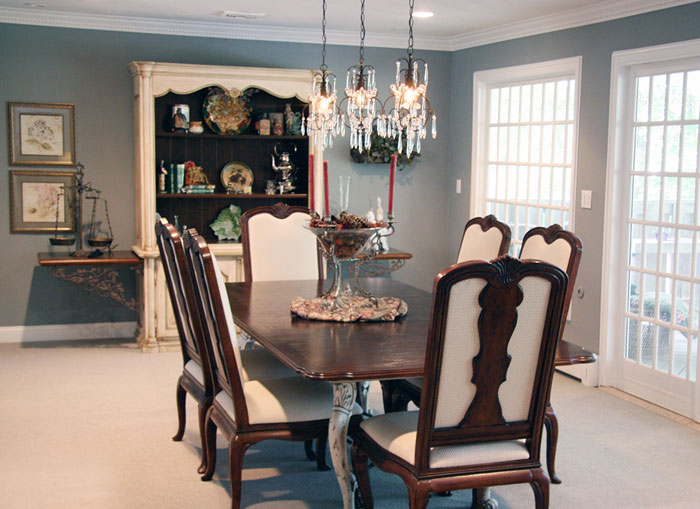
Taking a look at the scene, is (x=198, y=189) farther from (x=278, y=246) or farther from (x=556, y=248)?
(x=556, y=248)

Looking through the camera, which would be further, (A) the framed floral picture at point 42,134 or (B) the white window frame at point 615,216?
(A) the framed floral picture at point 42,134

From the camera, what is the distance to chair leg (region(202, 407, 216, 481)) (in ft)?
10.7

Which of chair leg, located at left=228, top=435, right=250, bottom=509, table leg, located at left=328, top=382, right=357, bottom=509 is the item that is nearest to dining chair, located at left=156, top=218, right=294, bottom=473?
chair leg, located at left=228, top=435, right=250, bottom=509

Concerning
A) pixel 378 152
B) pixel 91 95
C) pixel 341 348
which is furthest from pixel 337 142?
pixel 341 348

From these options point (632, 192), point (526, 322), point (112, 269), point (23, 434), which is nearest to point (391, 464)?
point (526, 322)

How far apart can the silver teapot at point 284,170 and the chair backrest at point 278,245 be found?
1520 millimetres

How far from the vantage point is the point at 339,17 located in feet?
18.3

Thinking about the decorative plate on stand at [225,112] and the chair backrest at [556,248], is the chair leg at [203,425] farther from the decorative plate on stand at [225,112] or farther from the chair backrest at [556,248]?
the decorative plate on stand at [225,112]

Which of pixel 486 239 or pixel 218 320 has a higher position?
pixel 486 239

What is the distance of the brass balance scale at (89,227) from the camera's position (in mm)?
5723

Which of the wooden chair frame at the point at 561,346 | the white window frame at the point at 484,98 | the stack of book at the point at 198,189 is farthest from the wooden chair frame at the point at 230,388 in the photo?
the white window frame at the point at 484,98

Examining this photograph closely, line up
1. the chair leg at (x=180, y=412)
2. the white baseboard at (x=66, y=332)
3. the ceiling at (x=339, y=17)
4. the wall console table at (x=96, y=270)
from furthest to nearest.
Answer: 1. the white baseboard at (x=66, y=332)
2. the wall console table at (x=96, y=270)
3. the ceiling at (x=339, y=17)
4. the chair leg at (x=180, y=412)

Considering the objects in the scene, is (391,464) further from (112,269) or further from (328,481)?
(112,269)

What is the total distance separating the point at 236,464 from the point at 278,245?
1.86m
